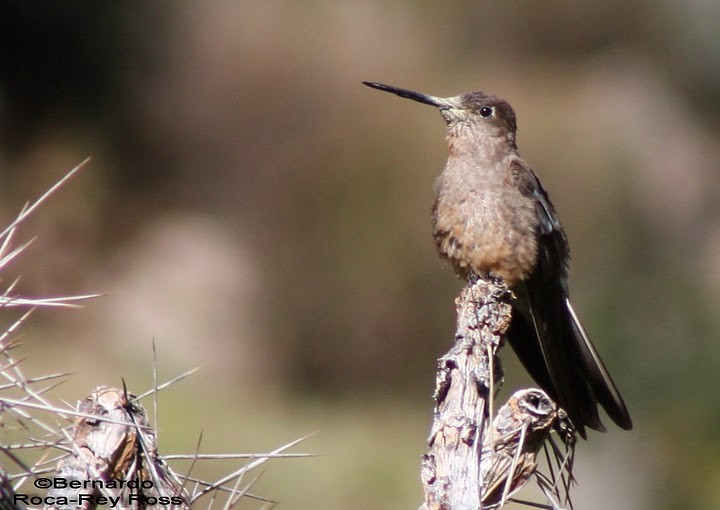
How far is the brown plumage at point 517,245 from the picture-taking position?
207 inches

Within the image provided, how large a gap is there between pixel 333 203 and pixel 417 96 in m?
7.28

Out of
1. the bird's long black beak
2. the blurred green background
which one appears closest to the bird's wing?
the bird's long black beak

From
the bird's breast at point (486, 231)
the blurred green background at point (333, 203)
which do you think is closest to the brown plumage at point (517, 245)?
the bird's breast at point (486, 231)

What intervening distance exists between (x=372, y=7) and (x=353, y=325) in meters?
5.30

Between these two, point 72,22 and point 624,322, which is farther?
point 72,22

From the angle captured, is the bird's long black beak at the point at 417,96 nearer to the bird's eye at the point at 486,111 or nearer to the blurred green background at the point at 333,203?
the bird's eye at the point at 486,111

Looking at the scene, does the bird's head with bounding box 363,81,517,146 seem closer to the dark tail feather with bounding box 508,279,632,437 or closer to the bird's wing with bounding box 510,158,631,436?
the bird's wing with bounding box 510,158,631,436

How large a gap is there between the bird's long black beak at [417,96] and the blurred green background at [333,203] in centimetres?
512

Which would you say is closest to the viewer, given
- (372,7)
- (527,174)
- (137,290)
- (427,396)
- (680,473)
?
(527,174)

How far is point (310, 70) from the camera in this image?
1447cm

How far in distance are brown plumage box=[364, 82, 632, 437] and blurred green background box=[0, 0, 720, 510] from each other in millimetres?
5022

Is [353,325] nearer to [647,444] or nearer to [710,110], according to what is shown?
[647,444]

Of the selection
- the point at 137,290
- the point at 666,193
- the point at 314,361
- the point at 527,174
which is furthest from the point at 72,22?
the point at 527,174

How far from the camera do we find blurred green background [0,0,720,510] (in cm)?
1132
